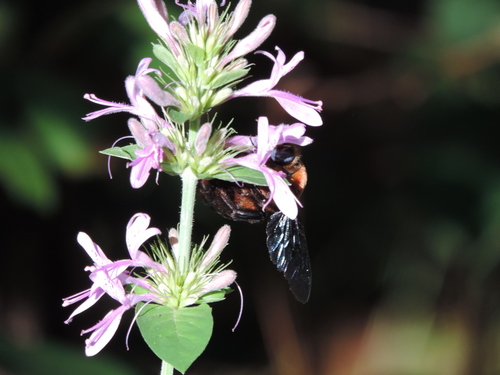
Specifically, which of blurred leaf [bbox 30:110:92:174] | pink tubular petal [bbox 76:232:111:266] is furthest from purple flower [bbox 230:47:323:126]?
blurred leaf [bbox 30:110:92:174]

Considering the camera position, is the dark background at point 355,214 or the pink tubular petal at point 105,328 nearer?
the pink tubular petal at point 105,328

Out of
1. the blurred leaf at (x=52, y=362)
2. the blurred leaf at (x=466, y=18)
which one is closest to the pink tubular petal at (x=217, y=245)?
the blurred leaf at (x=52, y=362)

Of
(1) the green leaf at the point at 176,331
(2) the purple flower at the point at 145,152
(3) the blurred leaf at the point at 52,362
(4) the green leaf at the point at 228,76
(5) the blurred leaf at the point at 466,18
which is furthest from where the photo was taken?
(5) the blurred leaf at the point at 466,18

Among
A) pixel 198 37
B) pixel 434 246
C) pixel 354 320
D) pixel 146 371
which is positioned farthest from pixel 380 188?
pixel 198 37

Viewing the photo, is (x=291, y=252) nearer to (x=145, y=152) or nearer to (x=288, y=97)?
(x=288, y=97)

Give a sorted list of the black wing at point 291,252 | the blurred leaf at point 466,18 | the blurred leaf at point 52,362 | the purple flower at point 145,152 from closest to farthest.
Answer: the purple flower at point 145,152 → the black wing at point 291,252 → the blurred leaf at point 52,362 → the blurred leaf at point 466,18

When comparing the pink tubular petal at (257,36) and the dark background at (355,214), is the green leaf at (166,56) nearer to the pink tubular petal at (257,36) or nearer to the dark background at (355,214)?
the pink tubular petal at (257,36)

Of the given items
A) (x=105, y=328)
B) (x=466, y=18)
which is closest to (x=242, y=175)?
(x=105, y=328)
